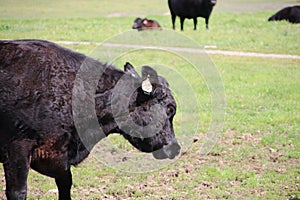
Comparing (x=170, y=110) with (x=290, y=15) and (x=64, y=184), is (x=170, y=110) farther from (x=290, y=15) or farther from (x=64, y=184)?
(x=290, y=15)

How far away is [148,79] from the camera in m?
7.11

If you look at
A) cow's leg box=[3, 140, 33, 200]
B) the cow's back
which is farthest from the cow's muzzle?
cow's leg box=[3, 140, 33, 200]

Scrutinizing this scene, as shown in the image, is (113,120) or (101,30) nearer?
(113,120)

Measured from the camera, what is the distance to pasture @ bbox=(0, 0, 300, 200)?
8656 mm

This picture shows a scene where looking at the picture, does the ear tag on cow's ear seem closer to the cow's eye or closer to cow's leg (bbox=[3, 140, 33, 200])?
the cow's eye

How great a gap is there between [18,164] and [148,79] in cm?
174

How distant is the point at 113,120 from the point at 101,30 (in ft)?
67.7

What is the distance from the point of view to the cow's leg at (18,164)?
6551mm

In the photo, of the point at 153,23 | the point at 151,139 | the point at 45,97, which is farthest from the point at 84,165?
the point at 153,23

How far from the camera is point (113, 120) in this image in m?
7.27

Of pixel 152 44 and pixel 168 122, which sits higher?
pixel 168 122

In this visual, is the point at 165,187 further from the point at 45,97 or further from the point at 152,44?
the point at 152,44

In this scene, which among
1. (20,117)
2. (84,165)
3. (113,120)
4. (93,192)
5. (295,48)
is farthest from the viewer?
(295,48)

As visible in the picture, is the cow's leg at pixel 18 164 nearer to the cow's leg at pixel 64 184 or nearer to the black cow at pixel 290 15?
the cow's leg at pixel 64 184
